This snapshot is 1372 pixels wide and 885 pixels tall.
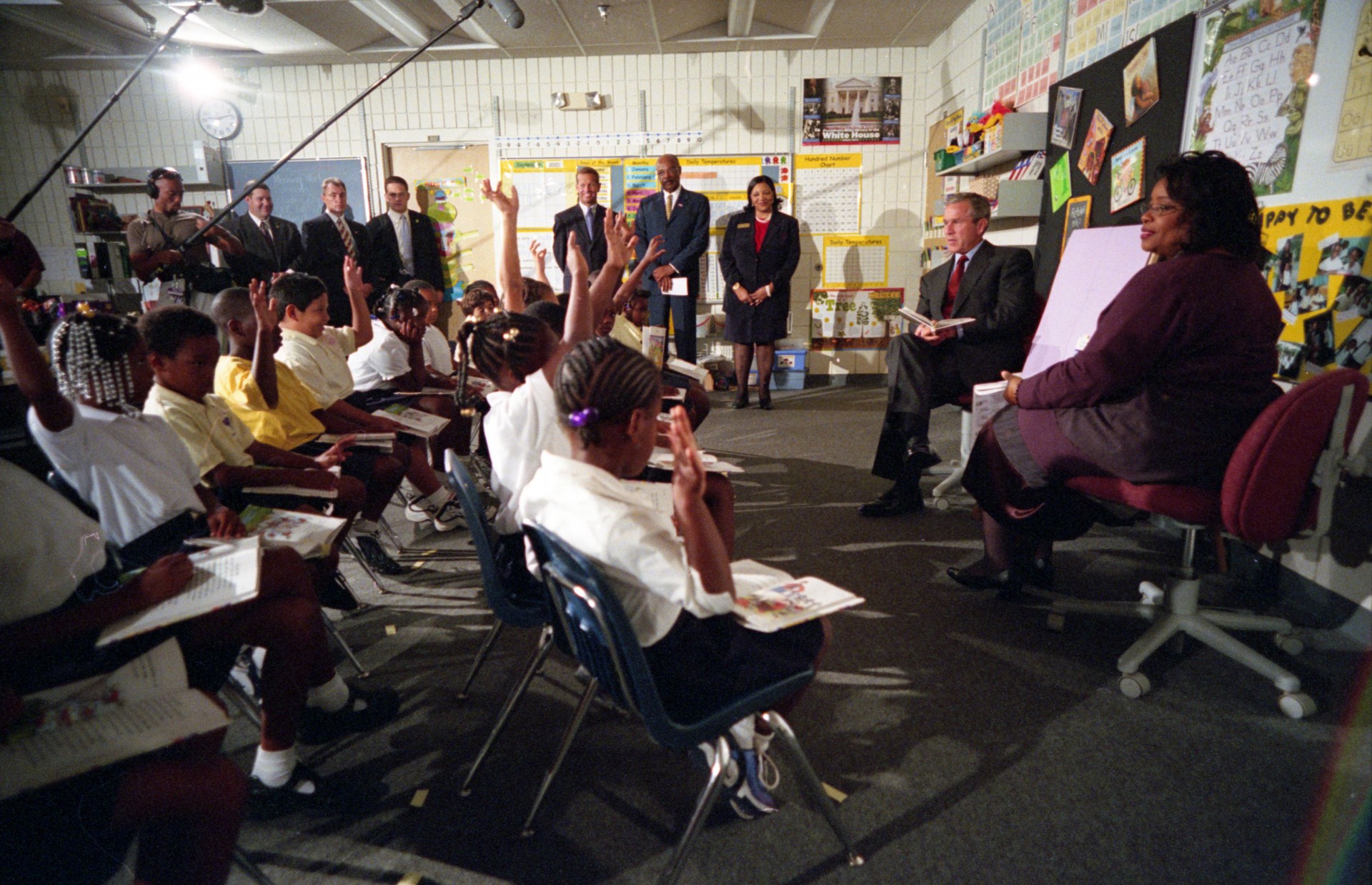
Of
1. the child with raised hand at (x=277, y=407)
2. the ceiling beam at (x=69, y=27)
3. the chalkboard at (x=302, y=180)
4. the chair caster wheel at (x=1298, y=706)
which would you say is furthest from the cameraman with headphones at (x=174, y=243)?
the chair caster wheel at (x=1298, y=706)

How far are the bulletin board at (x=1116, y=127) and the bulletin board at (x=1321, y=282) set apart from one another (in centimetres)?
43

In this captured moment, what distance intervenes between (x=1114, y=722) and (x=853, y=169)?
5.54 meters

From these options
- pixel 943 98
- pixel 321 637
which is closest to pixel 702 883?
pixel 321 637

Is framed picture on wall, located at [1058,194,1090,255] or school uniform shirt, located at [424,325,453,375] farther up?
framed picture on wall, located at [1058,194,1090,255]

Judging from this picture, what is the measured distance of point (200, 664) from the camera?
1.31 metres

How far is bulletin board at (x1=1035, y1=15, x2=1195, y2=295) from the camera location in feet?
8.98

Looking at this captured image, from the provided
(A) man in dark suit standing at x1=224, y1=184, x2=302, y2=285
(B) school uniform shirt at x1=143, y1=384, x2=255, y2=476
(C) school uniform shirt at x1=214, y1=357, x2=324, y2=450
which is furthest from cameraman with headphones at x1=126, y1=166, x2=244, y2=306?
(B) school uniform shirt at x1=143, y1=384, x2=255, y2=476

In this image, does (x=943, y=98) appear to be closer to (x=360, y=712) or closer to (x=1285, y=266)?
(x=1285, y=266)

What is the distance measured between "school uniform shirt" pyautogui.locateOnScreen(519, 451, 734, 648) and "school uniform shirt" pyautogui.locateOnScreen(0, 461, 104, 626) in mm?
717

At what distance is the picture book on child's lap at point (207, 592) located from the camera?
1.05 meters

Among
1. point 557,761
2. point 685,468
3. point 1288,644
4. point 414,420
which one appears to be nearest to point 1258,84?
point 1288,644

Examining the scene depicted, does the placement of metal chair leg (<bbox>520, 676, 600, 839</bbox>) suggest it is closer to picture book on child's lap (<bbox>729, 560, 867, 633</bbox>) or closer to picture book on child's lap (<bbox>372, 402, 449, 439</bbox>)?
picture book on child's lap (<bbox>729, 560, 867, 633</bbox>)

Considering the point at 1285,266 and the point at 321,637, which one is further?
the point at 1285,266

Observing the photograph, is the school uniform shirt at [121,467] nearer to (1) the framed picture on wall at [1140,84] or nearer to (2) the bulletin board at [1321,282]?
(2) the bulletin board at [1321,282]
